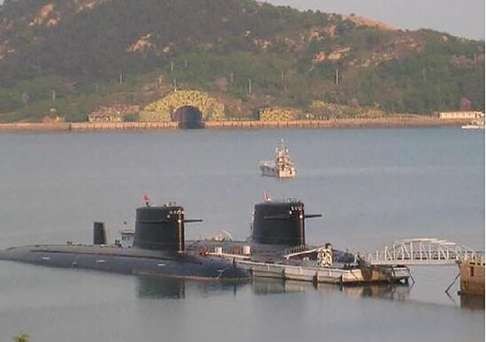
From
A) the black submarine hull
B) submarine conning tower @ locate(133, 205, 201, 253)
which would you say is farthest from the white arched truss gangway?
submarine conning tower @ locate(133, 205, 201, 253)

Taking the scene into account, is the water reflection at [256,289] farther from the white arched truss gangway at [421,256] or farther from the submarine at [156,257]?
the white arched truss gangway at [421,256]

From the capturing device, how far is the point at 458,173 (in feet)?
406

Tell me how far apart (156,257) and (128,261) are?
130 cm

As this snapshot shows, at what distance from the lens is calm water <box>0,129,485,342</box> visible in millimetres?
48719

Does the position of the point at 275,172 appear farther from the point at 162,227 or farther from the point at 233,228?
the point at 162,227

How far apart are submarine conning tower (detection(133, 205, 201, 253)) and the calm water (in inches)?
55.7

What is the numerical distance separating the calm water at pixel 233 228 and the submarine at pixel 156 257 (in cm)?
55

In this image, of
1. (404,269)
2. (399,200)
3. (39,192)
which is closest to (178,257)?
(404,269)

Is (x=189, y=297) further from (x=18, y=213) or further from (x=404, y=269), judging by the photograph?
(x=18, y=213)

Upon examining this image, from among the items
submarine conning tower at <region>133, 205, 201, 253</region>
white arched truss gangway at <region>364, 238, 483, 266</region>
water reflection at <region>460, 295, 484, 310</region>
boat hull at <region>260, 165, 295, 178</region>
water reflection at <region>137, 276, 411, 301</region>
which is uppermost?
boat hull at <region>260, 165, 295, 178</region>

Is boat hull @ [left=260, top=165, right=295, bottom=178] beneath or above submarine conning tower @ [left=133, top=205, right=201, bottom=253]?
above

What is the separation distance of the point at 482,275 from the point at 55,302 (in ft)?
39.2

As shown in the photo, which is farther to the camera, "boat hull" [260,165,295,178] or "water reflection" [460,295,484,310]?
"boat hull" [260,165,295,178]

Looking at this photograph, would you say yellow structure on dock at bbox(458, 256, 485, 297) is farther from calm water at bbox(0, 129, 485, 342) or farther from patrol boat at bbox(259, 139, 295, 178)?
patrol boat at bbox(259, 139, 295, 178)
